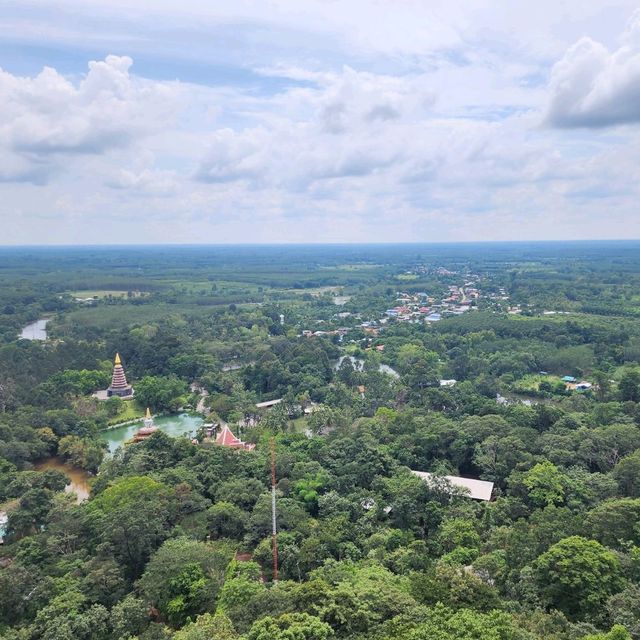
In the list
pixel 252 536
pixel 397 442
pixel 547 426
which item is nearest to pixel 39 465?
pixel 252 536

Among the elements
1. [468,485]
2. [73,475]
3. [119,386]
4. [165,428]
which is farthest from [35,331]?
[468,485]

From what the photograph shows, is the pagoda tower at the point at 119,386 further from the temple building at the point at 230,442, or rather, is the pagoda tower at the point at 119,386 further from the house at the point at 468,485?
the house at the point at 468,485

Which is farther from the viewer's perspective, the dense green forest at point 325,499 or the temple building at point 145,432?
the temple building at point 145,432

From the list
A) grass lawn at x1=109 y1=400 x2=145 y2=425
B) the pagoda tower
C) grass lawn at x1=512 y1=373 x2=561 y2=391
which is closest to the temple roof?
grass lawn at x1=109 y1=400 x2=145 y2=425

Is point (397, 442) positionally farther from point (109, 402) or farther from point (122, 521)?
point (109, 402)

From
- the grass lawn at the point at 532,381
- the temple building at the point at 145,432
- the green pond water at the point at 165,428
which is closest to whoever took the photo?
the temple building at the point at 145,432

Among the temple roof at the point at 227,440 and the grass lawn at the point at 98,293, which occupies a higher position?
the grass lawn at the point at 98,293

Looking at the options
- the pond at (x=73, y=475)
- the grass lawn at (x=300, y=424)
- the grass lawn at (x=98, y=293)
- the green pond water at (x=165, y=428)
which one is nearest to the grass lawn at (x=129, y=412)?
the green pond water at (x=165, y=428)
